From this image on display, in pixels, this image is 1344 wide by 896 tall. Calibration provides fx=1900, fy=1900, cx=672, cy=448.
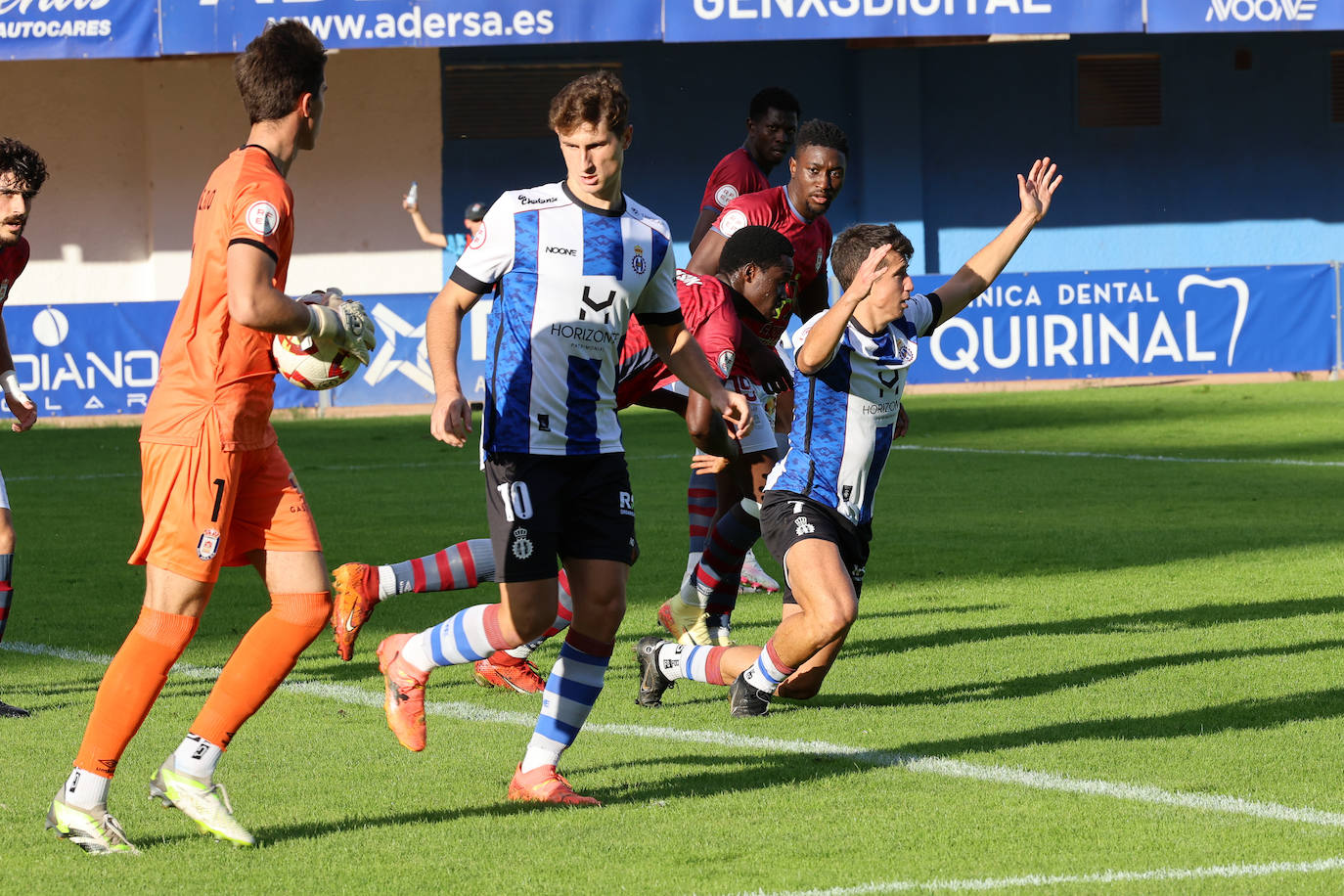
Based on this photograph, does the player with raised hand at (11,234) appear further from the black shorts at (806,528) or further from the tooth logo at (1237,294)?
the tooth logo at (1237,294)

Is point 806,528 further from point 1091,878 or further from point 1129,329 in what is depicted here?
point 1129,329

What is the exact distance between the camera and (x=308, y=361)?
4637 millimetres

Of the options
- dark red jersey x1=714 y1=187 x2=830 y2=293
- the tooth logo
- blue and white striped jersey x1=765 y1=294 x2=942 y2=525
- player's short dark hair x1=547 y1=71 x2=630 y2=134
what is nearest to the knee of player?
blue and white striped jersey x1=765 y1=294 x2=942 y2=525

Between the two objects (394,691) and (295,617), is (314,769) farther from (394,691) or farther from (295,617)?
(295,617)

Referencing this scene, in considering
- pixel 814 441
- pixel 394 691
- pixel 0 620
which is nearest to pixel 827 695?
pixel 814 441

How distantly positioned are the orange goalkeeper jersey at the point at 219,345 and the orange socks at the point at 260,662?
1.42 feet

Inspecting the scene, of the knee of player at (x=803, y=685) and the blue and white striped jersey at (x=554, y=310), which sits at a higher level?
the blue and white striped jersey at (x=554, y=310)

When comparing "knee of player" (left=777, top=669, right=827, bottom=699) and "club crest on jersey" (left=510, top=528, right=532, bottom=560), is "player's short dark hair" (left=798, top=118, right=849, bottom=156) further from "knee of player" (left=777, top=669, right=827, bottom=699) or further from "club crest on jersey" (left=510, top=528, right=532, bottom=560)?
"club crest on jersey" (left=510, top=528, right=532, bottom=560)

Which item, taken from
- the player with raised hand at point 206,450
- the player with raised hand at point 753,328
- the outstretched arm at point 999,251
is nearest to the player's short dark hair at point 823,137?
the player with raised hand at point 753,328

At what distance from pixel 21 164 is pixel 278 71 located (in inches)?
90.4

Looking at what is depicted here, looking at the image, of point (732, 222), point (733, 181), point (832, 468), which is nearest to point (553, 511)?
point (832, 468)

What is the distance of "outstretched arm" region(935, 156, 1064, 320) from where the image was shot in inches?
247

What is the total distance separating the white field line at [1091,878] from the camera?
4168mm

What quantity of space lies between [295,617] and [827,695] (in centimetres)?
250
